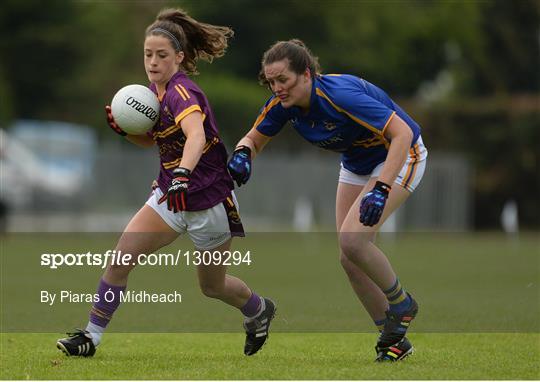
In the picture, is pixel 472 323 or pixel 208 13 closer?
pixel 472 323

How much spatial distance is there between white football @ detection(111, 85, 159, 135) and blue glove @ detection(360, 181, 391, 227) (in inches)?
56.9

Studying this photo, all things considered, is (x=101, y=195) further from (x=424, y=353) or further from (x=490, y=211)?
(x=424, y=353)

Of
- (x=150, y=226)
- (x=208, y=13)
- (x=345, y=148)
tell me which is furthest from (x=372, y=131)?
(x=208, y=13)

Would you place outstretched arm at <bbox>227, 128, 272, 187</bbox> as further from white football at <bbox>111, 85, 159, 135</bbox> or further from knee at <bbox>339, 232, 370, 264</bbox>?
knee at <bbox>339, 232, 370, 264</bbox>

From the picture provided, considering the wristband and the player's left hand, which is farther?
the wristband

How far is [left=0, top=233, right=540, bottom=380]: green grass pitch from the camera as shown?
696 cm

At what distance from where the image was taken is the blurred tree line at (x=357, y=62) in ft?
107

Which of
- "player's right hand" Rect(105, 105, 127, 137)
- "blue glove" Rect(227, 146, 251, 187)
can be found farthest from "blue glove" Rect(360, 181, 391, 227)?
"player's right hand" Rect(105, 105, 127, 137)

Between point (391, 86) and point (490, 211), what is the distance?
15481 mm

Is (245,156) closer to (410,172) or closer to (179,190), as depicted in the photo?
(179,190)

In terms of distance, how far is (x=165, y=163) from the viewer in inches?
291

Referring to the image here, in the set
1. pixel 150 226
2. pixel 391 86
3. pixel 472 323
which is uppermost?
pixel 150 226

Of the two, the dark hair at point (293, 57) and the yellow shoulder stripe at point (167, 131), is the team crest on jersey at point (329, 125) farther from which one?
the yellow shoulder stripe at point (167, 131)

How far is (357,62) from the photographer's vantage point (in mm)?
46656
